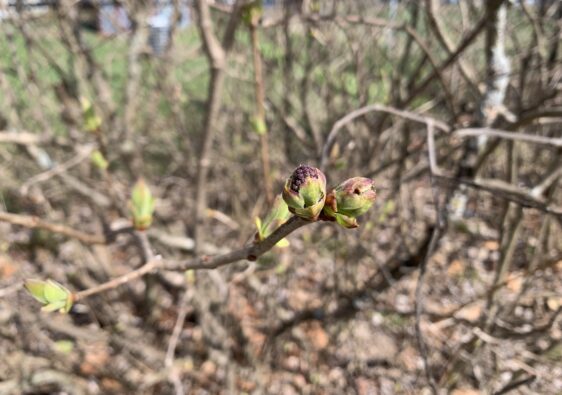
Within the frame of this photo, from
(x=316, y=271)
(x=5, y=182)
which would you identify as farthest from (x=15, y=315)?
(x=316, y=271)

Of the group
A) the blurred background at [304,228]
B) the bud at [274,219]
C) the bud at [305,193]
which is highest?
the bud at [305,193]

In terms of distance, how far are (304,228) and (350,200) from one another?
5.54ft

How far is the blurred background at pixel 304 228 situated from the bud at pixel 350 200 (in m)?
0.53

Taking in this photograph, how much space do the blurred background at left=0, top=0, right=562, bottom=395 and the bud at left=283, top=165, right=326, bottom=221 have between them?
56 centimetres

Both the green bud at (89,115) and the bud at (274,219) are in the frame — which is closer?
the bud at (274,219)

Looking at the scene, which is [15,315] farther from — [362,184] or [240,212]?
[362,184]

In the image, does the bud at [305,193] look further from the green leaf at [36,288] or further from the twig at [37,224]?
the twig at [37,224]

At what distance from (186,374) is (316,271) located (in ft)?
3.41

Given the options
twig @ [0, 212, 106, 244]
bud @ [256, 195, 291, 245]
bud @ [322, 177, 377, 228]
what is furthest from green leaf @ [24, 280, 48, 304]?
bud @ [322, 177, 377, 228]

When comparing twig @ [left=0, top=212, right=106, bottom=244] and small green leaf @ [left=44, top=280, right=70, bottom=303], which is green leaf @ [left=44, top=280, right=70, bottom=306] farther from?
twig @ [left=0, top=212, right=106, bottom=244]

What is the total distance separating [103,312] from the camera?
2.10m

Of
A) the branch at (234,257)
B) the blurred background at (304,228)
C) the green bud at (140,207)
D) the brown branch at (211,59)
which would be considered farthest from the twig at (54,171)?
the branch at (234,257)

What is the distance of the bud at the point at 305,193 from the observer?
417 mm

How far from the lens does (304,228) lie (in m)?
2.12
